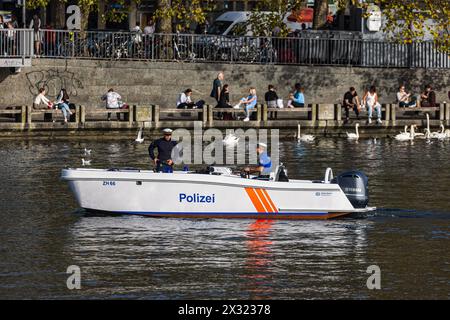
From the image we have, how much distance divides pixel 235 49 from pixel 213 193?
29.6 metres

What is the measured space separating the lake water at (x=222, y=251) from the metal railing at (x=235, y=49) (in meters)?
18.5

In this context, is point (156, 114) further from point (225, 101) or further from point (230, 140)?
point (230, 140)

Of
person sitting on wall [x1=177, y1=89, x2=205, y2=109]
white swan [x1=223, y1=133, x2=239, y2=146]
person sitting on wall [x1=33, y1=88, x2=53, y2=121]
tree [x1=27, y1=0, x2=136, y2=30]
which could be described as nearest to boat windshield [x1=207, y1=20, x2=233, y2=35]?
tree [x1=27, y1=0, x2=136, y2=30]

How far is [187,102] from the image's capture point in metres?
54.0

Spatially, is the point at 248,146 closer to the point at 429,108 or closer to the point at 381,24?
the point at 429,108

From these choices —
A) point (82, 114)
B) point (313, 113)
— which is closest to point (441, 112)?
point (313, 113)

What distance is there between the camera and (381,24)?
6197 cm

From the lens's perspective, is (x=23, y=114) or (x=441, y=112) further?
(x=441, y=112)

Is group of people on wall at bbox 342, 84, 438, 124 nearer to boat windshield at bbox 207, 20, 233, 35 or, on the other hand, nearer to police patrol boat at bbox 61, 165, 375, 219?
boat windshield at bbox 207, 20, 233, 35

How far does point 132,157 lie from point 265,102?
13.2 m

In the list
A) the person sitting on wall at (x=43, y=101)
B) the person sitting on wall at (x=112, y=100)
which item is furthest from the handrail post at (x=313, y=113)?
the person sitting on wall at (x=43, y=101)

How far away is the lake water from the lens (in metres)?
23.7

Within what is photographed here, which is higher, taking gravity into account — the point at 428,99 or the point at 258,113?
the point at 428,99
